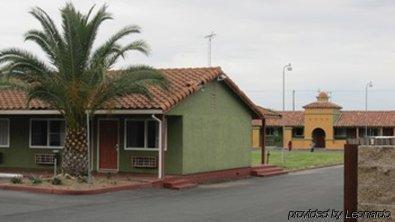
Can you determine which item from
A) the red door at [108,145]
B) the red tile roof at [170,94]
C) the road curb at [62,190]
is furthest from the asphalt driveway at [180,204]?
the red door at [108,145]

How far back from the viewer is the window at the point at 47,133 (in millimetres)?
24734

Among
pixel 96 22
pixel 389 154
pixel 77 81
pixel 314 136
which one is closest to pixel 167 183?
pixel 77 81

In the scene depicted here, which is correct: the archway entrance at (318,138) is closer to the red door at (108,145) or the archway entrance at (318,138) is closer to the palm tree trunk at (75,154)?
the red door at (108,145)

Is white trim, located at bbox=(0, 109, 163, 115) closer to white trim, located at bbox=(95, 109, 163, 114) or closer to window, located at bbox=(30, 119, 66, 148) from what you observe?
white trim, located at bbox=(95, 109, 163, 114)

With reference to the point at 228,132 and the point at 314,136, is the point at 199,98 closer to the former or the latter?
the point at 228,132

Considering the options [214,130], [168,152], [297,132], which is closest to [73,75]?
[168,152]

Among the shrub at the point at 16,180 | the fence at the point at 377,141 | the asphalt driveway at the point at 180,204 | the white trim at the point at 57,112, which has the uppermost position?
the white trim at the point at 57,112

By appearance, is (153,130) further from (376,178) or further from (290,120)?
(290,120)

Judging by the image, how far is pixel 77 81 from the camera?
20.0 metres

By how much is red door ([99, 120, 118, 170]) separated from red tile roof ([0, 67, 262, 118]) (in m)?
1.69

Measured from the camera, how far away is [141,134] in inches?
911

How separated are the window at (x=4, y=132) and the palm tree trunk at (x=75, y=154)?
618 centimetres

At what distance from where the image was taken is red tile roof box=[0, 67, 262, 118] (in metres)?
21.5

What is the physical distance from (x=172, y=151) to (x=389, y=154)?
49.2 feet
